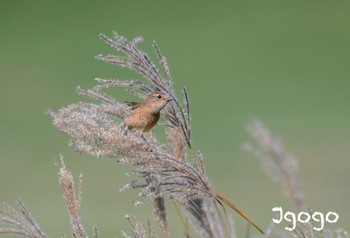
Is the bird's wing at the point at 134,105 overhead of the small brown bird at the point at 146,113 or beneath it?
overhead

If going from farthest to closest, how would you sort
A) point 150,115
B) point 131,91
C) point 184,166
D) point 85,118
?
point 150,115 → point 131,91 → point 85,118 → point 184,166

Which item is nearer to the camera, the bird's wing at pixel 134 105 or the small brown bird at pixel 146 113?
the small brown bird at pixel 146 113

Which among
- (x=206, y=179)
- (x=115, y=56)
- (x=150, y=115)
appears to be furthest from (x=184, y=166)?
(x=150, y=115)

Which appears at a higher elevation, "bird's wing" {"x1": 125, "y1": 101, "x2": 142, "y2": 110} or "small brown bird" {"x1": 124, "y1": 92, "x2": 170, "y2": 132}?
"bird's wing" {"x1": 125, "y1": 101, "x2": 142, "y2": 110}

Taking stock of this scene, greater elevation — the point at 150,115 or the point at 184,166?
the point at 150,115

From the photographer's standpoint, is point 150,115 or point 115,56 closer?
point 115,56

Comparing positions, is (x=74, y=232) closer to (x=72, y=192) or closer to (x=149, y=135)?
(x=72, y=192)

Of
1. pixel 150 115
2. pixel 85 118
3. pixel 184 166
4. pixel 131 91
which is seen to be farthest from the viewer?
pixel 150 115

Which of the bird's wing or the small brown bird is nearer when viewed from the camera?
the small brown bird
